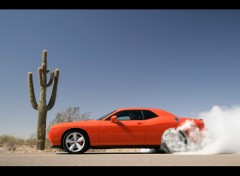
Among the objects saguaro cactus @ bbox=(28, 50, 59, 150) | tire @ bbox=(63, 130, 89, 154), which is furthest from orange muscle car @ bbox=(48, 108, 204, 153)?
saguaro cactus @ bbox=(28, 50, 59, 150)

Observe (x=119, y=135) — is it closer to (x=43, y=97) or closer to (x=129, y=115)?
(x=129, y=115)

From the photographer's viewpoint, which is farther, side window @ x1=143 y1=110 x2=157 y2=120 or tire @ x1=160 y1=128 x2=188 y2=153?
side window @ x1=143 y1=110 x2=157 y2=120

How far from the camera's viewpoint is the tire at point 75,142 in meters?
9.67

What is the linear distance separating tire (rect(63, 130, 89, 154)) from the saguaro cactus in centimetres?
632

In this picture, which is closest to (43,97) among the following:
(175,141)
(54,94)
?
(54,94)

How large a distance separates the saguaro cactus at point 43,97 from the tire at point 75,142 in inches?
249

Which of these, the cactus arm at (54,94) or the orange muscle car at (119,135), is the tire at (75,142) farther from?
the cactus arm at (54,94)

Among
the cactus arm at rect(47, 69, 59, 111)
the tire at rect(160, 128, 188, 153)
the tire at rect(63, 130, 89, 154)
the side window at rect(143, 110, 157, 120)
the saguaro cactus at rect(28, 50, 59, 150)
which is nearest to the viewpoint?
the tire at rect(63, 130, 89, 154)

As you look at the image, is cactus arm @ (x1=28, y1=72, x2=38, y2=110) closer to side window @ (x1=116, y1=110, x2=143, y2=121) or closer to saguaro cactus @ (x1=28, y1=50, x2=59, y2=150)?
saguaro cactus @ (x1=28, y1=50, x2=59, y2=150)

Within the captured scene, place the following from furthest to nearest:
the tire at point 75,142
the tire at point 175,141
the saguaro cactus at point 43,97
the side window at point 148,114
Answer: the saguaro cactus at point 43,97 < the side window at point 148,114 < the tire at point 175,141 < the tire at point 75,142

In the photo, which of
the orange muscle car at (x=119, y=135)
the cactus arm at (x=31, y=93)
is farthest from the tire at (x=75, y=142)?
the cactus arm at (x=31, y=93)

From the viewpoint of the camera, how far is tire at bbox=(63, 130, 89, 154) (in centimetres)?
967
